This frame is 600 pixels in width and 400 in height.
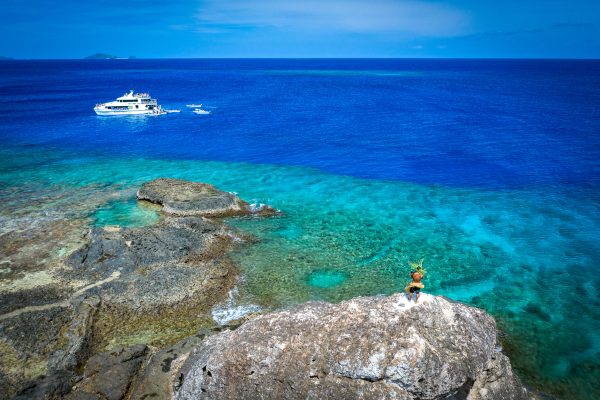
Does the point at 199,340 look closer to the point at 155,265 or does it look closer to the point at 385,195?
the point at 155,265

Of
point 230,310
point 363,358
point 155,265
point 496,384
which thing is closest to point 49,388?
point 230,310

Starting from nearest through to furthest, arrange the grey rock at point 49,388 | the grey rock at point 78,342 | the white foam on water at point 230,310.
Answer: the grey rock at point 49,388, the grey rock at point 78,342, the white foam on water at point 230,310

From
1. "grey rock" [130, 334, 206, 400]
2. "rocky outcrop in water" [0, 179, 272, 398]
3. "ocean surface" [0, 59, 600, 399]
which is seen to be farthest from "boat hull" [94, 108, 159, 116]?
"grey rock" [130, 334, 206, 400]

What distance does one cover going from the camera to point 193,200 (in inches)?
Answer: 1398

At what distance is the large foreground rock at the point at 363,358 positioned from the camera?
41.3 ft

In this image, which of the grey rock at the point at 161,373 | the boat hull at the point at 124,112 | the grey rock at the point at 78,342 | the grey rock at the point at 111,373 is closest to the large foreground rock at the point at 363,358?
the grey rock at the point at 161,373

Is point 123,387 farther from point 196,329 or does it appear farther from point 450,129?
point 450,129

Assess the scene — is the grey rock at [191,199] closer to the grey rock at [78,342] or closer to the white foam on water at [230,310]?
the white foam on water at [230,310]

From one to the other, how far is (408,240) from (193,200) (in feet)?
57.7

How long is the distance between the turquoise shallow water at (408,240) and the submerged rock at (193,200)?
1.48 meters

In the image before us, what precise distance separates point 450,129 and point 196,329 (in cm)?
6399

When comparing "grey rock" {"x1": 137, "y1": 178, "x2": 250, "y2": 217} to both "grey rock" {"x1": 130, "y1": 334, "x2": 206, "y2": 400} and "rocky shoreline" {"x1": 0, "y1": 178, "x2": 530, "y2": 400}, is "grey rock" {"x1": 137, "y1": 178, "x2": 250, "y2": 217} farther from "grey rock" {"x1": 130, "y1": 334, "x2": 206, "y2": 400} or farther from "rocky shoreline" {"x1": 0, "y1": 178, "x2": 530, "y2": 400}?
"grey rock" {"x1": 130, "y1": 334, "x2": 206, "y2": 400}

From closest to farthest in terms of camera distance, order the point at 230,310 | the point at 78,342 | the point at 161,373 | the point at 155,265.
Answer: the point at 161,373, the point at 78,342, the point at 230,310, the point at 155,265

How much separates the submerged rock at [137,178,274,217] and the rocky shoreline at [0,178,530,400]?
668 centimetres
